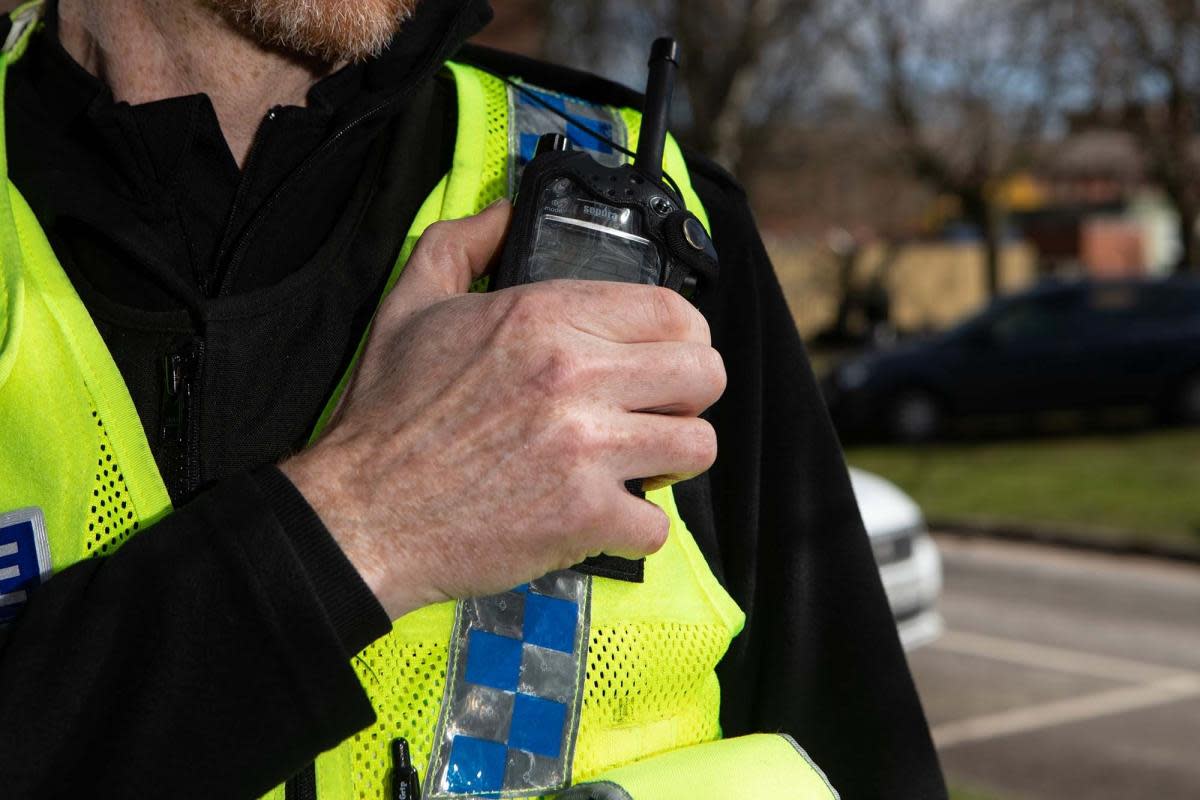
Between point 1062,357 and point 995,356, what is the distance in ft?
2.09

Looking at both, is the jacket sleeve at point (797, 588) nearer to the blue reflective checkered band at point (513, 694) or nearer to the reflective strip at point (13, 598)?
the blue reflective checkered band at point (513, 694)

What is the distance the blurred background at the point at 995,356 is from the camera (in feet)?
21.9

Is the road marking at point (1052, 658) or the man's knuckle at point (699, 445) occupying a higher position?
the man's knuckle at point (699, 445)

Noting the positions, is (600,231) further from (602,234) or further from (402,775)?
(402,775)

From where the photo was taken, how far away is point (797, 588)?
1.46 m

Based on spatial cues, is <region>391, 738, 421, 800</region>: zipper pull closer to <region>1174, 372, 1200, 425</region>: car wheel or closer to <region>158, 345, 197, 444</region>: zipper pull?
<region>158, 345, 197, 444</region>: zipper pull

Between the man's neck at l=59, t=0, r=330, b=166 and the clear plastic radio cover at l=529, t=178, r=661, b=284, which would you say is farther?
the man's neck at l=59, t=0, r=330, b=166

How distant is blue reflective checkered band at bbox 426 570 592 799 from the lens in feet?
4.08

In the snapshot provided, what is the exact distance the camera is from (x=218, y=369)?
1308 mm

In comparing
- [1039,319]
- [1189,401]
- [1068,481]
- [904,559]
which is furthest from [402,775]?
[1189,401]

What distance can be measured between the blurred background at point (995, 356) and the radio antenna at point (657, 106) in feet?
13.3

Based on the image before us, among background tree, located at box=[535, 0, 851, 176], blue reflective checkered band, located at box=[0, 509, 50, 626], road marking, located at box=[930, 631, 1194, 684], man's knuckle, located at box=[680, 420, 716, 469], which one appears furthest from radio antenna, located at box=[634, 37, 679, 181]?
background tree, located at box=[535, 0, 851, 176]

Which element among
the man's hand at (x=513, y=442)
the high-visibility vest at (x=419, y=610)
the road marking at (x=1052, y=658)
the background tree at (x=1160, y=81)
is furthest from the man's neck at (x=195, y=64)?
the background tree at (x=1160, y=81)

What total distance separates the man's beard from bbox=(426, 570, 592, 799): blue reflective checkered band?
57 cm
